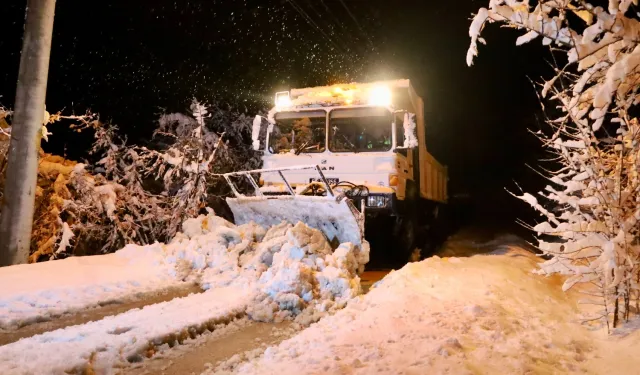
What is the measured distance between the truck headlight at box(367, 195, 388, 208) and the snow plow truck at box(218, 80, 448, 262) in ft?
0.06

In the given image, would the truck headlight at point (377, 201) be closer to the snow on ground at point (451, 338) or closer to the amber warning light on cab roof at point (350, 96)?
the amber warning light on cab roof at point (350, 96)

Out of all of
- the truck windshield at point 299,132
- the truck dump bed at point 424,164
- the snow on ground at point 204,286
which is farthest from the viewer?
the truck dump bed at point 424,164

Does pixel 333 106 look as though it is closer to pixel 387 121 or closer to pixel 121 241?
pixel 387 121

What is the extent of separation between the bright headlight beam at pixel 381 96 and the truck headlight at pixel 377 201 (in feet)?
6.51

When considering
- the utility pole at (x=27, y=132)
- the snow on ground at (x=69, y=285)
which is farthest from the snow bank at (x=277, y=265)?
the utility pole at (x=27, y=132)

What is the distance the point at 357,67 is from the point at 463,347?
54.4ft

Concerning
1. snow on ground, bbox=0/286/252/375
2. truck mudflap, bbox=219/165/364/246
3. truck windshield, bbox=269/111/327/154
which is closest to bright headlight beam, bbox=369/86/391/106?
truck windshield, bbox=269/111/327/154

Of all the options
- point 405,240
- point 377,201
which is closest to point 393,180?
point 377,201

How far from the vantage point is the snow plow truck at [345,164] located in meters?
7.91

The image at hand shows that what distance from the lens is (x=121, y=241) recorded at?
12.1 metres

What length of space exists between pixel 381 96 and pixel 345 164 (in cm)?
154

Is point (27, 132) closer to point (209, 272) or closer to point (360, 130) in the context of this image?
point (209, 272)

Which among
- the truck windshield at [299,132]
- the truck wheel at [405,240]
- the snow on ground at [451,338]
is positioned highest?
the truck windshield at [299,132]

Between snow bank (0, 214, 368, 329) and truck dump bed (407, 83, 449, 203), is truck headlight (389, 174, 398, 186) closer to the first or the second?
truck dump bed (407, 83, 449, 203)
